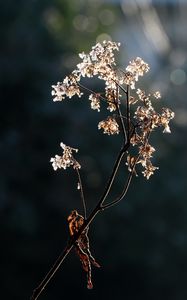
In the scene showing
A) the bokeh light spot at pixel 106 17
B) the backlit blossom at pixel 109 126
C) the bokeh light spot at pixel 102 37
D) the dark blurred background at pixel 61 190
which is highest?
the bokeh light spot at pixel 106 17

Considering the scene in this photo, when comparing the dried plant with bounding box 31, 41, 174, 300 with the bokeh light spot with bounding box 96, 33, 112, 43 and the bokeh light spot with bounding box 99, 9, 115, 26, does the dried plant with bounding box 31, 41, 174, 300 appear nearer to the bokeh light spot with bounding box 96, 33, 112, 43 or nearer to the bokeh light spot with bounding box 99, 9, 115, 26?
the bokeh light spot with bounding box 96, 33, 112, 43

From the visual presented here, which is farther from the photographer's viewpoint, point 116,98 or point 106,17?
point 106,17

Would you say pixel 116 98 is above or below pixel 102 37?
below

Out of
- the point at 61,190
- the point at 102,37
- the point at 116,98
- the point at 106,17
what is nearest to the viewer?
the point at 116,98

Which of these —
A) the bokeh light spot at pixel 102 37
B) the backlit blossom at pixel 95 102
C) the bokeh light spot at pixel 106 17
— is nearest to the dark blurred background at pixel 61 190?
the bokeh light spot at pixel 102 37

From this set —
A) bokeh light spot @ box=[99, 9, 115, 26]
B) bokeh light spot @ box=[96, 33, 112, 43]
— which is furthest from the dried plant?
bokeh light spot @ box=[99, 9, 115, 26]

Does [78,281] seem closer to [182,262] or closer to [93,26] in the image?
[182,262]

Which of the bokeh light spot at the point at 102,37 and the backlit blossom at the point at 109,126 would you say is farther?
the bokeh light spot at the point at 102,37

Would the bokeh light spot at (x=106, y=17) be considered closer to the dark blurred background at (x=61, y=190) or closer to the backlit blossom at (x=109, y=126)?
the dark blurred background at (x=61, y=190)

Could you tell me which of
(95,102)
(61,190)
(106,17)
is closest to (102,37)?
(106,17)

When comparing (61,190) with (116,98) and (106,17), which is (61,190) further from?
(116,98)
